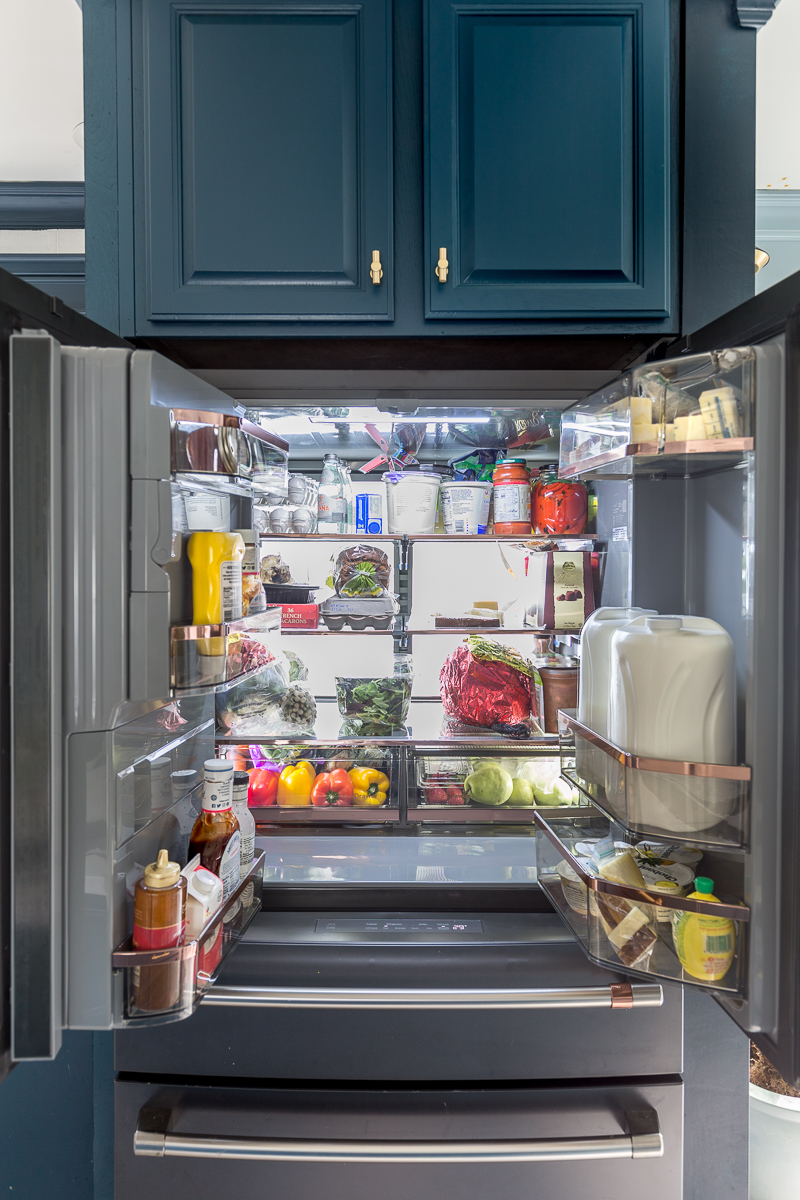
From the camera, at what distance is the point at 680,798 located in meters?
1.02

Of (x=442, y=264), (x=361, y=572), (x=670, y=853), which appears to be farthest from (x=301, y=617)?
(x=670, y=853)

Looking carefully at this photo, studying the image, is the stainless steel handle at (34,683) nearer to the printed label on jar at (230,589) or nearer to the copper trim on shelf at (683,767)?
the printed label on jar at (230,589)

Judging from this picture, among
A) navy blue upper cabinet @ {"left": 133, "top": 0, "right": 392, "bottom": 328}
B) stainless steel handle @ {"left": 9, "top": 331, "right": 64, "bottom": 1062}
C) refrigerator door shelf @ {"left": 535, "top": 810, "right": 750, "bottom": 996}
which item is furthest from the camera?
navy blue upper cabinet @ {"left": 133, "top": 0, "right": 392, "bottom": 328}

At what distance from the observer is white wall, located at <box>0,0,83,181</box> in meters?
1.48

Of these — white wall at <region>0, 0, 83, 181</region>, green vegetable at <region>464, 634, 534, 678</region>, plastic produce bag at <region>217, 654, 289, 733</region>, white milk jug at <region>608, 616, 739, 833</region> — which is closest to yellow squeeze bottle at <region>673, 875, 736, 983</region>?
white milk jug at <region>608, 616, 739, 833</region>

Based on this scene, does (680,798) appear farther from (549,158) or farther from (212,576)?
(549,158)

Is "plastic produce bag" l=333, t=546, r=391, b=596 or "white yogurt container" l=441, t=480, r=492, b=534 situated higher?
"white yogurt container" l=441, t=480, r=492, b=534

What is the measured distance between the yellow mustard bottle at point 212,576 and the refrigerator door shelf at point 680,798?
66 cm

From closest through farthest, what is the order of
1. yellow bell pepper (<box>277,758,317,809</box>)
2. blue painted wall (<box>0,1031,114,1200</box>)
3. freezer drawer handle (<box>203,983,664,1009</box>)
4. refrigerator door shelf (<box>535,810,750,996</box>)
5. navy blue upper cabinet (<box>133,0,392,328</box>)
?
refrigerator door shelf (<box>535,810,750,996</box>) < freezer drawer handle (<box>203,983,664,1009</box>) < navy blue upper cabinet (<box>133,0,392,328</box>) < blue painted wall (<box>0,1031,114,1200</box>) < yellow bell pepper (<box>277,758,317,809</box>)

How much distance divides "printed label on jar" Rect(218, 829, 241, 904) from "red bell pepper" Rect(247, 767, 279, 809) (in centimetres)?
36

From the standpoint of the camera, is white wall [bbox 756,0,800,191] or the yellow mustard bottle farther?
white wall [bbox 756,0,800,191]

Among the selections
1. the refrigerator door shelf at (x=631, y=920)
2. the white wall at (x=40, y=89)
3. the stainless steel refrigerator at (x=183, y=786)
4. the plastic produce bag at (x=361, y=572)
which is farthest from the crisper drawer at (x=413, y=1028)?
the white wall at (x=40, y=89)

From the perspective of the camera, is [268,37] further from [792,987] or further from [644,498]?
[792,987]

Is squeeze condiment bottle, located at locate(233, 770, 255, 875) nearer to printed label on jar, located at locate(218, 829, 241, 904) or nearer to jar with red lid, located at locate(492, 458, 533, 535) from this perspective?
printed label on jar, located at locate(218, 829, 241, 904)
